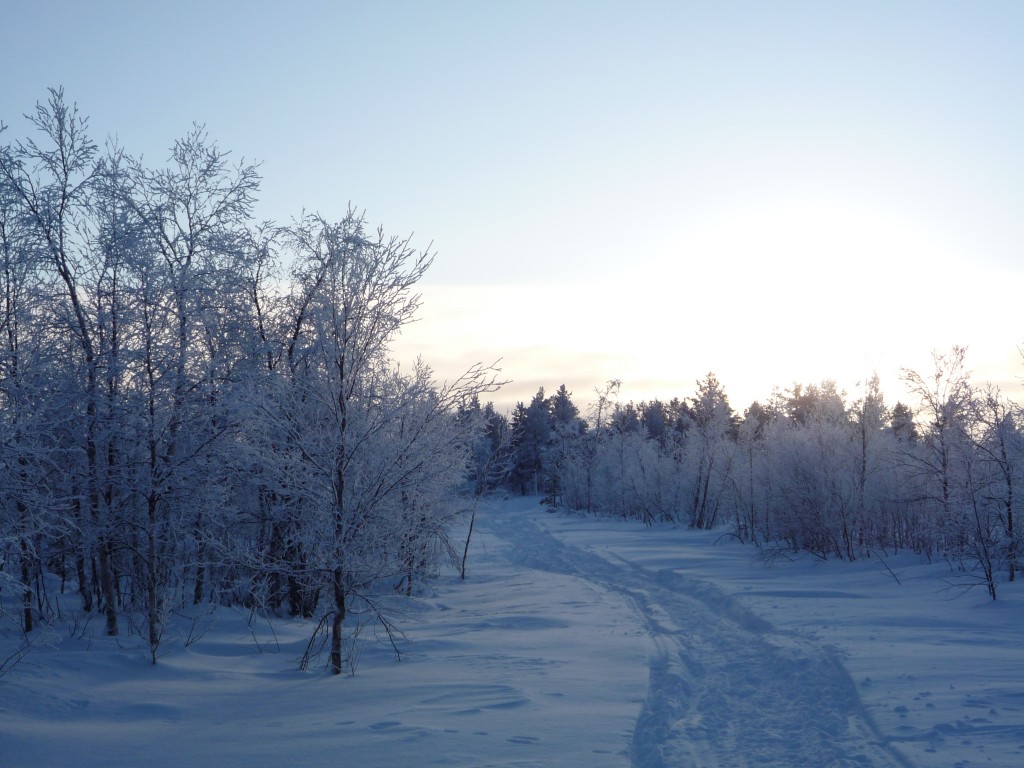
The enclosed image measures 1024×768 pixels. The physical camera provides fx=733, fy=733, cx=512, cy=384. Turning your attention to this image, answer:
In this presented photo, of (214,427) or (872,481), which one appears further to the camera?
(872,481)

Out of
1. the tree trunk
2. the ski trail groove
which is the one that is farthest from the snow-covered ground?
the tree trunk

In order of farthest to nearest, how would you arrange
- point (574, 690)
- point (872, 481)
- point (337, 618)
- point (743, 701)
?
point (872, 481) < point (337, 618) < point (574, 690) < point (743, 701)

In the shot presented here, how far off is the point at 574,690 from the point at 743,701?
1.98 meters

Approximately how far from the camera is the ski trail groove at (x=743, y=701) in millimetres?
6648

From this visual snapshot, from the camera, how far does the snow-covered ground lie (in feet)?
22.3

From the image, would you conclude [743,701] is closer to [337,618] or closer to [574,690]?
[574,690]

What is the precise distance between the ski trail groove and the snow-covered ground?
3 centimetres

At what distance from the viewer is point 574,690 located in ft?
29.5

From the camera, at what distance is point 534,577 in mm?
22438

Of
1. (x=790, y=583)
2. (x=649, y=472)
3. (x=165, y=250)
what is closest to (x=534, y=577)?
(x=790, y=583)

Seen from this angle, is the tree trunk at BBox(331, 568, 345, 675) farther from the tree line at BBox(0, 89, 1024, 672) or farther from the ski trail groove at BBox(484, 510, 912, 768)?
the ski trail groove at BBox(484, 510, 912, 768)

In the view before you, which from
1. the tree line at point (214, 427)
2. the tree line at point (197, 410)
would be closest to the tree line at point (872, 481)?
the tree line at point (214, 427)

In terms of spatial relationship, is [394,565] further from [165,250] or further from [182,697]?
[165,250]

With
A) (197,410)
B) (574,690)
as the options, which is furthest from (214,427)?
(574,690)
